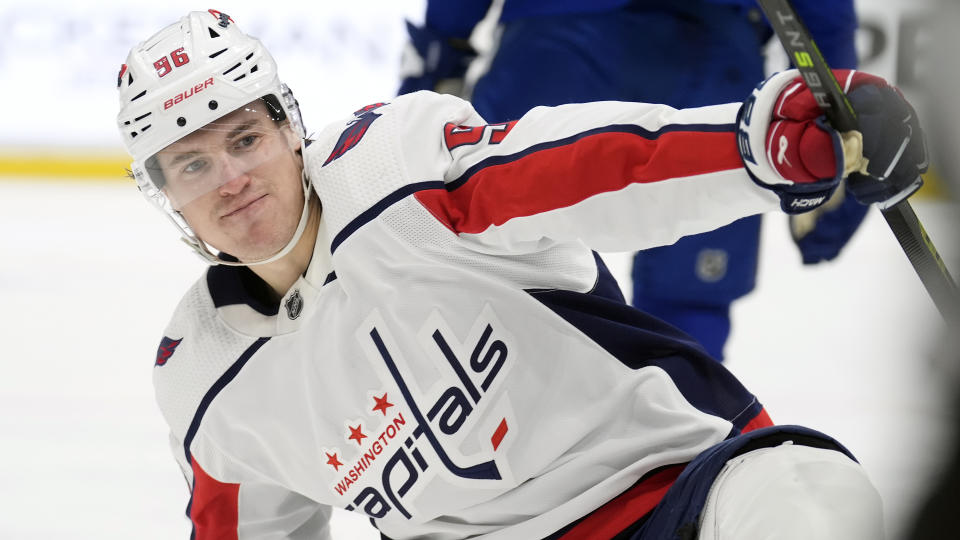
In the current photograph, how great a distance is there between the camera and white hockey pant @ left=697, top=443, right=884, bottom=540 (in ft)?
3.65

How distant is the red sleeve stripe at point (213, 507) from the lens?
1604mm

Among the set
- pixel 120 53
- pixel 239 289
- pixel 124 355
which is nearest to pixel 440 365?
pixel 239 289

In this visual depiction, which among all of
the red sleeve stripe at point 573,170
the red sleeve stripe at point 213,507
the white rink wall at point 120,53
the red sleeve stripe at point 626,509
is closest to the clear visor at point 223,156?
the red sleeve stripe at point 573,170

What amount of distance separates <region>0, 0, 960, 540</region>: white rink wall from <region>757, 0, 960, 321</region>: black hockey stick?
0.06m

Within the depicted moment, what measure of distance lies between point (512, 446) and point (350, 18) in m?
2.85

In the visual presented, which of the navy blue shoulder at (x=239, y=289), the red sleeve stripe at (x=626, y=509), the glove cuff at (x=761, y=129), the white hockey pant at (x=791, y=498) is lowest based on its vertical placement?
the red sleeve stripe at (x=626, y=509)

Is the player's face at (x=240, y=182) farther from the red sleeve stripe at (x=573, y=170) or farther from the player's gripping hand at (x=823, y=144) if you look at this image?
the player's gripping hand at (x=823, y=144)

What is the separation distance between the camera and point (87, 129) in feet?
14.0

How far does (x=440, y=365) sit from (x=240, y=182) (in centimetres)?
35

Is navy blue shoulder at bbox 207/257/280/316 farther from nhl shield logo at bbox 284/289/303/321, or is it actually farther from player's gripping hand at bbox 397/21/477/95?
player's gripping hand at bbox 397/21/477/95

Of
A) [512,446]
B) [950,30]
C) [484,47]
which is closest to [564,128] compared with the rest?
[512,446]

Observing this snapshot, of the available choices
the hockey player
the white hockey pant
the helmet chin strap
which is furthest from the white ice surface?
the helmet chin strap

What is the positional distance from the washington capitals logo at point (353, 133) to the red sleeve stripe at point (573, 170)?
14cm

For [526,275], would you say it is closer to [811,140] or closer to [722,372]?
[722,372]
